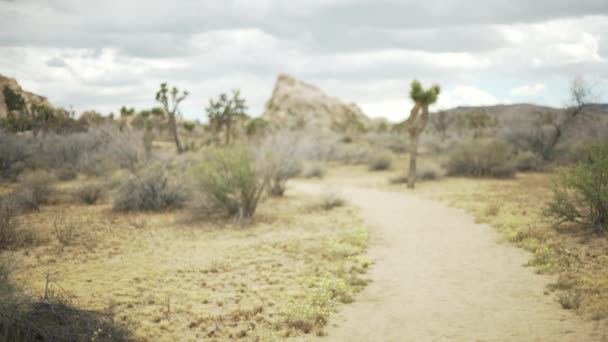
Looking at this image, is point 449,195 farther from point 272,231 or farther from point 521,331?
point 521,331

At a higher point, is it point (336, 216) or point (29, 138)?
point (29, 138)

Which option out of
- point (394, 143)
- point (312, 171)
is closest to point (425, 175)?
point (312, 171)

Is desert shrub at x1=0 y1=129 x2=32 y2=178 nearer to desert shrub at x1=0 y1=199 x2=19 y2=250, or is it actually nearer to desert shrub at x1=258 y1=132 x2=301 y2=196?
desert shrub at x1=0 y1=199 x2=19 y2=250

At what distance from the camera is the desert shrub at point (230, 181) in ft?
41.6

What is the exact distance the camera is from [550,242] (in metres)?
8.42

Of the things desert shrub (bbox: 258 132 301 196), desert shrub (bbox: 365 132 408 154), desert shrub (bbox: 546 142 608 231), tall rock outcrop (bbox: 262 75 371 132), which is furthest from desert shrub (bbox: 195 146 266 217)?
tall rock outcrop (bbox: 262 75 371 132)

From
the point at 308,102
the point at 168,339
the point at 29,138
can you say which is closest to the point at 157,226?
the point at 168,339

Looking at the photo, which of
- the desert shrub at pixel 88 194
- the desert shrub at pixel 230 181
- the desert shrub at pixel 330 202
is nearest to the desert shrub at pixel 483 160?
the desert shrub at pixel 330 202

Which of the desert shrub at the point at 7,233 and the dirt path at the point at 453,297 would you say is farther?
the desert shrub at the point at 7,233

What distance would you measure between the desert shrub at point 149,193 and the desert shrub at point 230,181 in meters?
1.99

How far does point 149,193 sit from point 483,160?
16640 millimetres

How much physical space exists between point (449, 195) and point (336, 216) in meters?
5.76

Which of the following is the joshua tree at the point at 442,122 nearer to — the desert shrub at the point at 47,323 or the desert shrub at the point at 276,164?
the desert shrub at the point at 276,164

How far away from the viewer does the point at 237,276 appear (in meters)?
7.69
